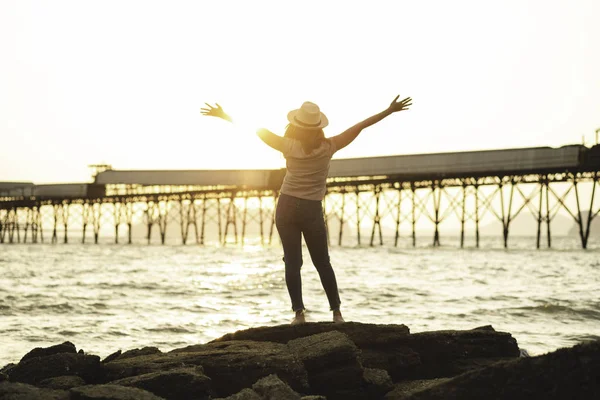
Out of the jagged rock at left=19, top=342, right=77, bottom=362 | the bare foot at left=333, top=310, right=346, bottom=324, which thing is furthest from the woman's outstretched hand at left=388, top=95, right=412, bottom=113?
the jagged rock at left=19, top=342, right=77, bottom=362

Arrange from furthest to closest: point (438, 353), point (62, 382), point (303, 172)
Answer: point (438, 353) → point (303, 172) → point (62, 382)

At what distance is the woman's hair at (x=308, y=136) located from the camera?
17.9ft

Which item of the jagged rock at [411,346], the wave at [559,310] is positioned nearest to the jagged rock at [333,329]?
the jagged rock at [411,346]

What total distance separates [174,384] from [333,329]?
Result: 145cm

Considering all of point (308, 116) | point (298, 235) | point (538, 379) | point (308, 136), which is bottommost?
point (538, 379)

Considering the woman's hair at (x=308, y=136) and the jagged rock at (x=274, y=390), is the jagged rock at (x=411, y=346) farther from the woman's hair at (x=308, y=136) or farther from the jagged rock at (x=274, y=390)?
the woman's hair at (x=308, y=136)

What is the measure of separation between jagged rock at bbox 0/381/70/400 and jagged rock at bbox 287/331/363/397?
1616mm

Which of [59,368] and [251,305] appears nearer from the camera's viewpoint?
[59,368]

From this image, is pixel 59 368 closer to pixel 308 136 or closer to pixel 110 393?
pixel 110 393

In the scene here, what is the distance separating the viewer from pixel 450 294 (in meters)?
14.5

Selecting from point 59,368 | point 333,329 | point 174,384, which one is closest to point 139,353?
point 59,368

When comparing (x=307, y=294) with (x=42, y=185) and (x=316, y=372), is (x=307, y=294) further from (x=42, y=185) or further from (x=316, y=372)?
(x=42, y=185)

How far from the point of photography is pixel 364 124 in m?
5.48

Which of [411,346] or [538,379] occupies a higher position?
[538,379]
